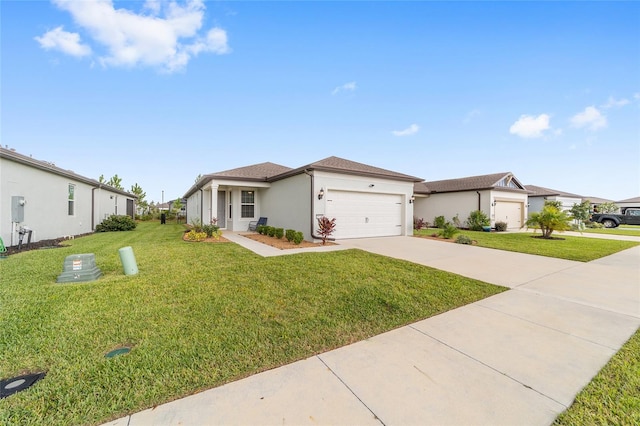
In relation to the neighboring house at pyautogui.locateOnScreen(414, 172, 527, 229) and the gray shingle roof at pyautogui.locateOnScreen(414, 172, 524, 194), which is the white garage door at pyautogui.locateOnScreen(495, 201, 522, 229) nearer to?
the neighboring house at pyautogui.locateOnScreen(414, 172, 527, 229)

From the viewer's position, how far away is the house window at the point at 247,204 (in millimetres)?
14805

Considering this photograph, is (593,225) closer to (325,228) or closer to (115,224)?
(325,228)

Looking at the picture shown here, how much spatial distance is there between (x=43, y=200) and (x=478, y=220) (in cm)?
2324

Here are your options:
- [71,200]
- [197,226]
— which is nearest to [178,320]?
[197,226]

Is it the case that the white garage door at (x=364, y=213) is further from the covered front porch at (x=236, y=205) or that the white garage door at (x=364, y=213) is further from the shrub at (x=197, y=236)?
the shrub at (x=197, y=236)

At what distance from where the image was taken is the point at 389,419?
183cm

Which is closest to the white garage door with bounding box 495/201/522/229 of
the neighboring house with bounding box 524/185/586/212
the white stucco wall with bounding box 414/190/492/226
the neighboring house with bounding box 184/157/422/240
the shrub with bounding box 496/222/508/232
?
the shrub with bounding box 496/222/508/232

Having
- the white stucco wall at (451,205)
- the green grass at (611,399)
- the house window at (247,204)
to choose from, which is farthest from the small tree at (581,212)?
the house window at (247,204)

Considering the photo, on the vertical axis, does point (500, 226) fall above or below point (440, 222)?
below

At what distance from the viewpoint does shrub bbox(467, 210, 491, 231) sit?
16.9 meters

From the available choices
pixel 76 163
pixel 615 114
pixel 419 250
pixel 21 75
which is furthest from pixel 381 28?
pixel 76 163

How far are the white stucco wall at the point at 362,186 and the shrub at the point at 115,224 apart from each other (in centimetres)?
1319

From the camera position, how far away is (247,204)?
14.9 metres

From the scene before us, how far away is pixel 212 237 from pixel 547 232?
16860mm
